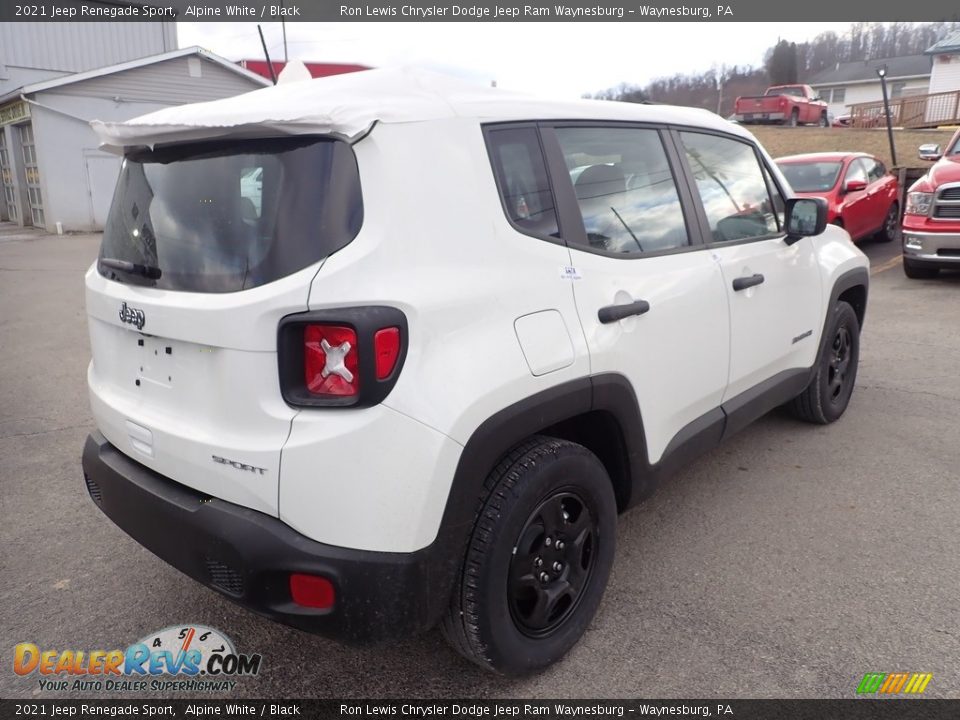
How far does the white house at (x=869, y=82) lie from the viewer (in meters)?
54.4

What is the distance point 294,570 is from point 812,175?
35.5 feet

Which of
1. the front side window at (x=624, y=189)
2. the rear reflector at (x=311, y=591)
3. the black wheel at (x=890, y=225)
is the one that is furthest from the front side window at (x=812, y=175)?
the rear reflector at (x=311, y=591)

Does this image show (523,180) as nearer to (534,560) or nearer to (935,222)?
(534,560)

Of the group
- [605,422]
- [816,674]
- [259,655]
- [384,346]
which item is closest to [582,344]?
[605,422]

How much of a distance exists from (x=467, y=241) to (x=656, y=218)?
1.11 meters

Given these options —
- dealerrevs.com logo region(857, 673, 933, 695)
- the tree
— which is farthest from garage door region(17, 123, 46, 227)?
the tree

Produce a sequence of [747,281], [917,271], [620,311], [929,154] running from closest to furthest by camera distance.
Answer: [620,311], [747,281], [917,271], [929,154]

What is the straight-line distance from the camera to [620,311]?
2508mm

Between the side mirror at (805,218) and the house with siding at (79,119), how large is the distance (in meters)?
17.8

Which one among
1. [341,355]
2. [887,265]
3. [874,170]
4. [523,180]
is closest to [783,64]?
[874,170]

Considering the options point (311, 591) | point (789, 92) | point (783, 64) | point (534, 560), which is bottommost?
point (534, 560)

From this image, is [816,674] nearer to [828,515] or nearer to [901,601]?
[901,601]

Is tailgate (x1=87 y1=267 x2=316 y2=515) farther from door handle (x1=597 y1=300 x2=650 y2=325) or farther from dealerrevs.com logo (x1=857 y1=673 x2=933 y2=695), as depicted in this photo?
dealerrevs.com logo (x1=857 y1=673 x2=933 y2=695)

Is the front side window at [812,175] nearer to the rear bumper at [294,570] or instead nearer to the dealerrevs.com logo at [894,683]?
the dealerrevs.com logo at [894,683]
